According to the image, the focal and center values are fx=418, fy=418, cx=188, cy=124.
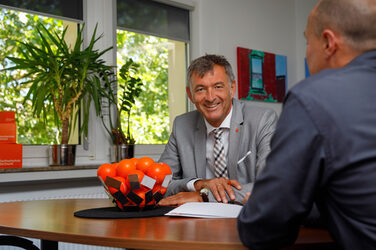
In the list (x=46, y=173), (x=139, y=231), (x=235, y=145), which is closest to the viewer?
(x=139, y=231)

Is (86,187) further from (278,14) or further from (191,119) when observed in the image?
(278,14)

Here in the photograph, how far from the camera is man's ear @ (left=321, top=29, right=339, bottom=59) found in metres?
0.94

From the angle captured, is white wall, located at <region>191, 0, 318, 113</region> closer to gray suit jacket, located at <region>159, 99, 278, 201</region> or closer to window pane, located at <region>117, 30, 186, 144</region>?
window pane, located at <region>117, 30, 186, 144</region>

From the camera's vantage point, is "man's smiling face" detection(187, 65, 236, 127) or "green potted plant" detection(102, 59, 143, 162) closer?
"man's smiling face" detection(187, 65, 236, 127)

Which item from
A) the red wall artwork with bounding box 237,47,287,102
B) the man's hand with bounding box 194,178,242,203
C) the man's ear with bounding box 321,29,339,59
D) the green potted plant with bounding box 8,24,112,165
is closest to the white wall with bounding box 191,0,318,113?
the red wall artwork with bounding box 237,47,287,102

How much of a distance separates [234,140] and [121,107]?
1370 millimetres

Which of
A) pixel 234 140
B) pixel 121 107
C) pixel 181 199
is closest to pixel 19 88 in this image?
pixel 121 107

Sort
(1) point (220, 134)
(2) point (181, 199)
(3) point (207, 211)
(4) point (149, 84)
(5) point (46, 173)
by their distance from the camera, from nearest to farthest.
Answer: (3) point (207, 211) < (2) point (181, 199) < (1) point (220, 134) < (5) point (46, 173) < (4) point (149, 84)

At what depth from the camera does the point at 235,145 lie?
2.34 m

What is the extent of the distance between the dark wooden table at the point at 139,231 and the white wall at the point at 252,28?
9.77 ft

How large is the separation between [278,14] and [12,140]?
11.2ft

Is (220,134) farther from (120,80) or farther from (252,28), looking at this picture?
(252,28)

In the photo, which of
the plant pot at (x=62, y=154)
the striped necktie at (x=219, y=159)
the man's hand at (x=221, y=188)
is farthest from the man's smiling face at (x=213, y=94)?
the plant pot at (x=62, y=154)

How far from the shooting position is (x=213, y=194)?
179 cm
